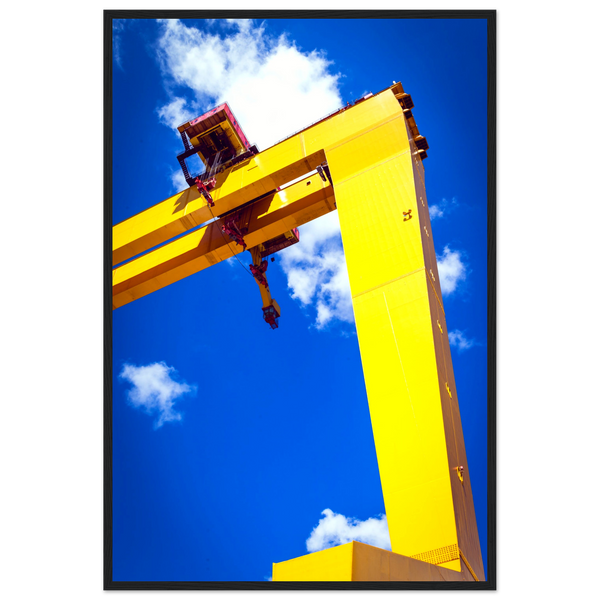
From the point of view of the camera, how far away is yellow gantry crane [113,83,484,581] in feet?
18.8

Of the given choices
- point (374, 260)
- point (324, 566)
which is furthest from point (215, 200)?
point (324, 566)

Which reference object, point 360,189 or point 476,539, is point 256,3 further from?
point 476,539

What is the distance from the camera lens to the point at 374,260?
7.73 meters

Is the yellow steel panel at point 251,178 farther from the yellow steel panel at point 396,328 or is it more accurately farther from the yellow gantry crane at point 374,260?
the yellow steel panel at point 396,328

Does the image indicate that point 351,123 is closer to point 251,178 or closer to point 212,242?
point 251,178

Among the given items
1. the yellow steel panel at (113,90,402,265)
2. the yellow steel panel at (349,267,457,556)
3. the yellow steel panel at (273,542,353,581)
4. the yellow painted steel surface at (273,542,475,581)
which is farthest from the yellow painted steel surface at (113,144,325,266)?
the yellow steel panel at (273,542,353,581)

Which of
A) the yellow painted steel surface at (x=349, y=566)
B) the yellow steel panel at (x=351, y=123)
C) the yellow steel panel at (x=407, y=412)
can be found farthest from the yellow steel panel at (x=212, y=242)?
the yellow painted steel surface at (x=349, y=566)

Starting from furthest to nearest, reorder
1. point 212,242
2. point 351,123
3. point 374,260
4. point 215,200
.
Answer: point 212,242 < point 215,200 < point 351,123 < point 374,260

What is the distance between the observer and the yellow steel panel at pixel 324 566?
12.7ft

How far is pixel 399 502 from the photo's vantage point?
602 cm

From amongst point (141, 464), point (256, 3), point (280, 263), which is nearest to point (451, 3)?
point (256, 3)

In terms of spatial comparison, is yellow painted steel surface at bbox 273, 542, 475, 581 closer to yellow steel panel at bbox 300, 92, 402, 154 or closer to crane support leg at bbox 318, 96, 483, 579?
crane support leg at bbox 318, 96, 483, 579

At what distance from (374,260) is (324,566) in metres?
4.55

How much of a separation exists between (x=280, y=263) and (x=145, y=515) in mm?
7242
